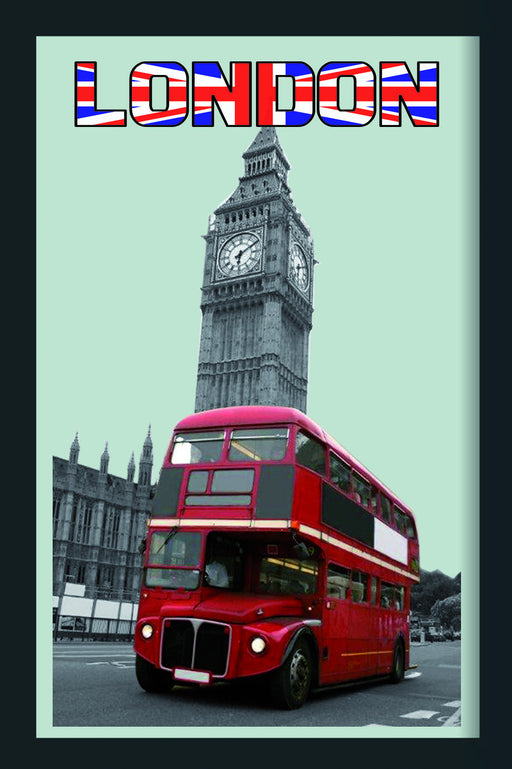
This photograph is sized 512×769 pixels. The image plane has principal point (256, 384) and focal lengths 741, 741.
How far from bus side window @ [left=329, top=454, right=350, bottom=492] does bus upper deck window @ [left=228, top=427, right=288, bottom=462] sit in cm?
131

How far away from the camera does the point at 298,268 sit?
78875 millimetres

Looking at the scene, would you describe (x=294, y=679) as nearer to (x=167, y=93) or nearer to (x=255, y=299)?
(x=167, y=93)

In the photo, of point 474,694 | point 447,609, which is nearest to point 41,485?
point 474,694

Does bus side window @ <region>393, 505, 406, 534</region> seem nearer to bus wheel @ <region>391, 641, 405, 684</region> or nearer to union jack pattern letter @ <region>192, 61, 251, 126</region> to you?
bus wheel @ <region>391, 641, 405, 684</region>

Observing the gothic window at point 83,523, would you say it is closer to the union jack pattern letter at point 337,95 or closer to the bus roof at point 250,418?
the bus roof at point 250,418

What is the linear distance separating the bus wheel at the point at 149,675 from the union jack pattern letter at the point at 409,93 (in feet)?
24.3

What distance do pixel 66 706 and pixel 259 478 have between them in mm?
3537

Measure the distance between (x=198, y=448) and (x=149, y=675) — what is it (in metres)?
3.11

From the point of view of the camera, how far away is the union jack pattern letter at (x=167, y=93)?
630 centimetres

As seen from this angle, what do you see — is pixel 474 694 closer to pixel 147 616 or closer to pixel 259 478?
pixel 259 478

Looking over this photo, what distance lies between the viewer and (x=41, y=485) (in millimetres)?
5496

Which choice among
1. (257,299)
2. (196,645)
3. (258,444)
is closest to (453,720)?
(196,645)

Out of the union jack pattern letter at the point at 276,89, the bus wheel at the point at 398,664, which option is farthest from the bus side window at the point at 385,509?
the union jack pattern letter at the point at 276,89

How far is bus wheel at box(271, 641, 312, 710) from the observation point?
9086 mm
